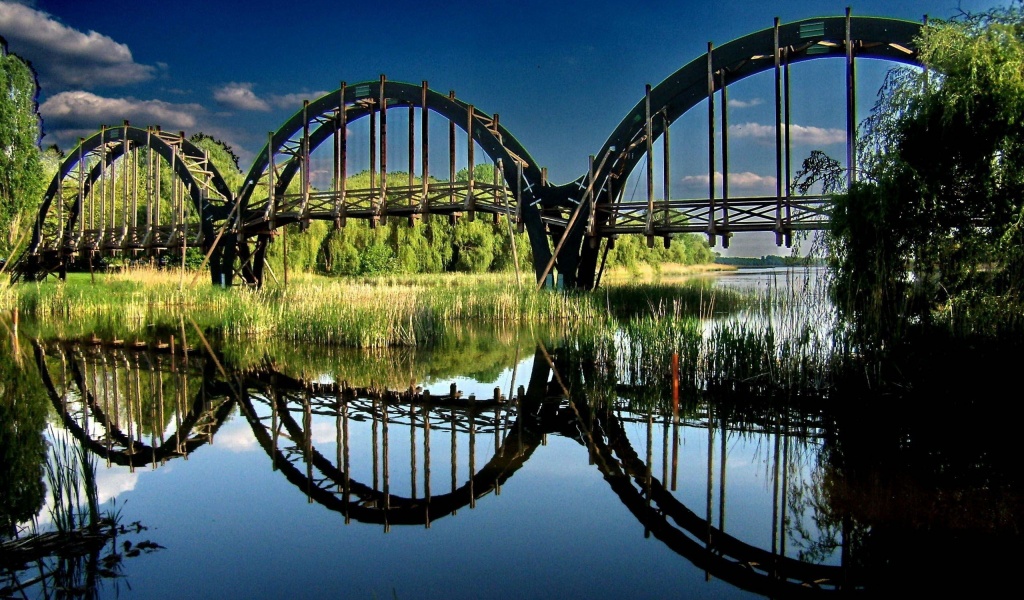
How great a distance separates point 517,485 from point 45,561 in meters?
3.26

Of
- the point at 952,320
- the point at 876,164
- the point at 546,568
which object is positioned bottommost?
the point at 546,568

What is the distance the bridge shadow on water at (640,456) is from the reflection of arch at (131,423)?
0.04 metres

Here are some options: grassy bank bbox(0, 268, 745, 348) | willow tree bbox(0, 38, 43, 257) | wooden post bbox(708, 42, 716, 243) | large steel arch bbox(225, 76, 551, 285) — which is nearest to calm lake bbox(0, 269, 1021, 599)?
grassy bank bbox(0, 268, 745, 348)

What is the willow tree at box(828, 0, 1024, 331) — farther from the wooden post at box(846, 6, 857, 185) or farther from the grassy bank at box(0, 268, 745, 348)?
the wooden post at box(846, 6, 857, 185)

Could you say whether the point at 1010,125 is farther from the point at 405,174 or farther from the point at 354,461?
the point at 405,174

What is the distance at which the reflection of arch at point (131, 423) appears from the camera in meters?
7.12

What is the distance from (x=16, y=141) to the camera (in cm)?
2839

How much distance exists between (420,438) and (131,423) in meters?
3.40

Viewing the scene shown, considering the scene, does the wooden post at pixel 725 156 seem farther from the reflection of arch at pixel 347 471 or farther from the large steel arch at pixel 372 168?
the reflection of arch at pixel 347 471

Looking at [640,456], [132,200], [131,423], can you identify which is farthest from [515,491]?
[132,200]

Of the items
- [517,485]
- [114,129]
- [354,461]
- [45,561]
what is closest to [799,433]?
[517,485]

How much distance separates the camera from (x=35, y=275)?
32969 millimetres

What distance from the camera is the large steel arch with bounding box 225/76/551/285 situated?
19.4 meters

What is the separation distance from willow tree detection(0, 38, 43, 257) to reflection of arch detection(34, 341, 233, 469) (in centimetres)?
2027
